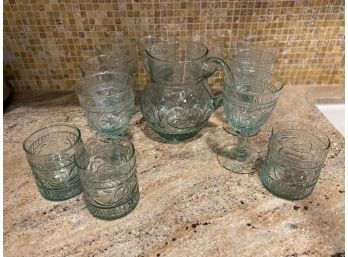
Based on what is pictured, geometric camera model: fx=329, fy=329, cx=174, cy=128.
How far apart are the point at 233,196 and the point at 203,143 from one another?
0.18m

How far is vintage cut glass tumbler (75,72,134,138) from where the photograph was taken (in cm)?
72

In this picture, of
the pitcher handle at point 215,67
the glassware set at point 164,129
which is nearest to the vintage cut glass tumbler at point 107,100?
the glassware set at point 164,129

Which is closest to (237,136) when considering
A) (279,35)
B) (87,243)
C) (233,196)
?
(233,196)

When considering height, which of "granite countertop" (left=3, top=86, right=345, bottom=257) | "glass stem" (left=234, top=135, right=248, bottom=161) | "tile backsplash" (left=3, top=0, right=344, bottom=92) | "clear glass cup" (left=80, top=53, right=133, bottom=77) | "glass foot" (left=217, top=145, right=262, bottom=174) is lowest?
"granite countertop" (left=3, top=86, right=345, bottom=257)

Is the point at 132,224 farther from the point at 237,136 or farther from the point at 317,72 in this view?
the point at 317,72

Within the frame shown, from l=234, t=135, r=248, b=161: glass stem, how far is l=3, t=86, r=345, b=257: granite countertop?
1.5 inches

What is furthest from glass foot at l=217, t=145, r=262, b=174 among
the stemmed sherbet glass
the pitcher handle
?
the pitcher handle

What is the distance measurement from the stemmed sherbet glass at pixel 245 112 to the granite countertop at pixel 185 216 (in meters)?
0.03

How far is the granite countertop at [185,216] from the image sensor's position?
581 mm

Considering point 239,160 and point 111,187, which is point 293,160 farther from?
point 111,187

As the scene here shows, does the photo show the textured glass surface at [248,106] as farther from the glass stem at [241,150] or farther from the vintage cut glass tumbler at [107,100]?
the vintage cut glass tumbler at [107,100]

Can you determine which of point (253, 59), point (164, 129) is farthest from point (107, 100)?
point (253, 59)

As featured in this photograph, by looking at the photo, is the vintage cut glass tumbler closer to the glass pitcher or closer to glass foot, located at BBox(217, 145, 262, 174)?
the glass pitcher

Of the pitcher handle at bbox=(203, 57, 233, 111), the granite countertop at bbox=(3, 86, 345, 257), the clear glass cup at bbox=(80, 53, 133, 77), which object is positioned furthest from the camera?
the clear glass cup at bbox=(80, 53, 133, 77)
